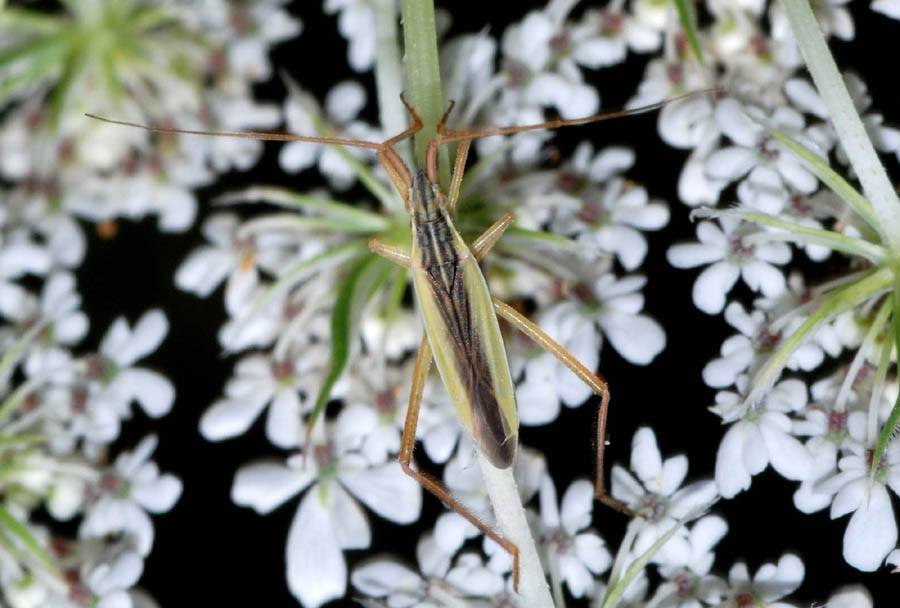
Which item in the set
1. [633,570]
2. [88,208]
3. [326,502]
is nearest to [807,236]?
[633,570]

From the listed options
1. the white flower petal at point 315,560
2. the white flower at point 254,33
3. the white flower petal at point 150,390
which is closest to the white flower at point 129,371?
the white flower petal at point 150,390

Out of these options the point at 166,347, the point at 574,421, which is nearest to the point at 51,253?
the point at 166,347

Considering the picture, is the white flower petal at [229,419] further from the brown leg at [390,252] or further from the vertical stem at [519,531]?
the vertical stem at [519,531]

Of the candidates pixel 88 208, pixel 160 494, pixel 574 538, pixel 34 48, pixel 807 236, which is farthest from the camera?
pixel 88 208

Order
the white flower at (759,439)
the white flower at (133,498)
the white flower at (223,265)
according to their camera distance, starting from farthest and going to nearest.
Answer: the white flower at (223,265) → the white flower at (133,498) → the white flower at (759,439)

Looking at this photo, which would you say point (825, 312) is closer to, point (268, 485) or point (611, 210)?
point (611, 210)

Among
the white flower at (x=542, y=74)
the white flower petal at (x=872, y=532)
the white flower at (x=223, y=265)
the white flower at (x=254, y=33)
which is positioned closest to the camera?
the white flower petal at (x=872, y=532)

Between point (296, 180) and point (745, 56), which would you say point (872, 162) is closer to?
point (745, 56)
